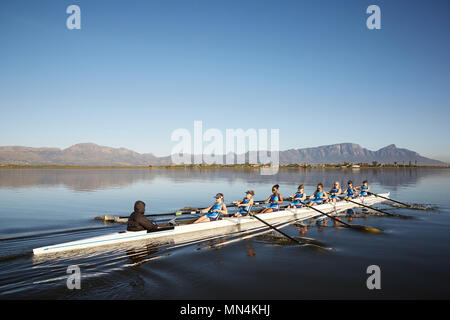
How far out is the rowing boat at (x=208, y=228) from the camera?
8799 millimetres

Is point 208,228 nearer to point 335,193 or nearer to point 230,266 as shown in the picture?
point 230,266

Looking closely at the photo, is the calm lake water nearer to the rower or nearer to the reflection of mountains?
the rower

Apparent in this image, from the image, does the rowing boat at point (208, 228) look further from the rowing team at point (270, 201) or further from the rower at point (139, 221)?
the rowing team at point (270, 201)

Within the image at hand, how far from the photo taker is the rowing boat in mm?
8799

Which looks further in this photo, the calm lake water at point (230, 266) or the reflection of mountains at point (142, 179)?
the reflection of mountains at point (142, 179)

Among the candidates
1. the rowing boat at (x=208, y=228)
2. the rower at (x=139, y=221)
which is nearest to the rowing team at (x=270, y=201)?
the rowing boat at (x=208, y=228)

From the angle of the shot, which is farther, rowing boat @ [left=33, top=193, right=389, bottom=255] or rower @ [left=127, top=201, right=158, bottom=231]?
rower @ [left=127, top=201, right=158, bottom=231]

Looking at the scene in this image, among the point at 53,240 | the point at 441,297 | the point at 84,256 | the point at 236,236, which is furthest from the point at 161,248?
the point at 441,297

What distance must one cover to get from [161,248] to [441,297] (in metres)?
7.76

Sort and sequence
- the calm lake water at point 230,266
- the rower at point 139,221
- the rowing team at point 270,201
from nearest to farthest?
the calm lake water at point 230,266 < the rower at point 139,221 < the rowing team at point 270,201

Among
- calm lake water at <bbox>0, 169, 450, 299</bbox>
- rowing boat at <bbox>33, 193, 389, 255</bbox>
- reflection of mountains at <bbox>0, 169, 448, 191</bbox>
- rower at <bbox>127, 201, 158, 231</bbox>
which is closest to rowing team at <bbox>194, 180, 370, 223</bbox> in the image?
rowing boat at <bbox>33, 193, 389, 255</bbox>

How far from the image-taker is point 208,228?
1239 cm
